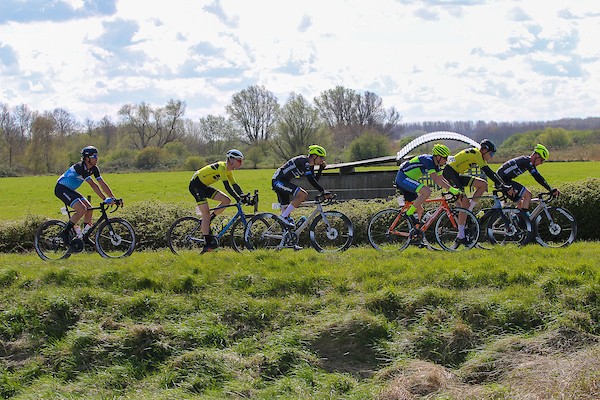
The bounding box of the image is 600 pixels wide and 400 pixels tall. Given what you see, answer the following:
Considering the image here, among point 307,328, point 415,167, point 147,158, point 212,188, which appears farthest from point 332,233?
point 147,158

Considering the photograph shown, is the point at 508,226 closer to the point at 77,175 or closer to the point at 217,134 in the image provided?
the point at 77,175

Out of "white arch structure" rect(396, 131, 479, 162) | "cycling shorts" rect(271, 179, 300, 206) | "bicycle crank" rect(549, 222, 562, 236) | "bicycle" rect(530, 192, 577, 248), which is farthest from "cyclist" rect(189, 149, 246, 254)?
"white arch structure" rect(396, 131, 479, 162)

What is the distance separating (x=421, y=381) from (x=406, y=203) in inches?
210

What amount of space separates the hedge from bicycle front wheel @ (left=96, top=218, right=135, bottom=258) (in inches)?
75.3

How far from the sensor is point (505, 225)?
12.9 metres

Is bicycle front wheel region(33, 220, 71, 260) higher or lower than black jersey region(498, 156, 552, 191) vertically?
lower

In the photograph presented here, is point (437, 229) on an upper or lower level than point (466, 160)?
lower

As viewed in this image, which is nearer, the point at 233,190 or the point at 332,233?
the point at 233,190

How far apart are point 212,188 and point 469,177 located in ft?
16.3

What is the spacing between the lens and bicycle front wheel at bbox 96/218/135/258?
1325 centimetres

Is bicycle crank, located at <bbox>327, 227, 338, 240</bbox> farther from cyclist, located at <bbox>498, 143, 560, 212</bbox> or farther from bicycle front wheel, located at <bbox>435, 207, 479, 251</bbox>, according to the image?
cyclist, located at <bbox>498, 143, 560, 212</bbox>

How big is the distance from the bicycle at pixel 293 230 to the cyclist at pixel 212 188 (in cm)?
67

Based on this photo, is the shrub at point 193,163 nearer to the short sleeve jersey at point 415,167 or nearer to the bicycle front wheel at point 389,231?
the bicycle front wheel at point 389,231

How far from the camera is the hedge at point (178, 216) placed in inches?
584
